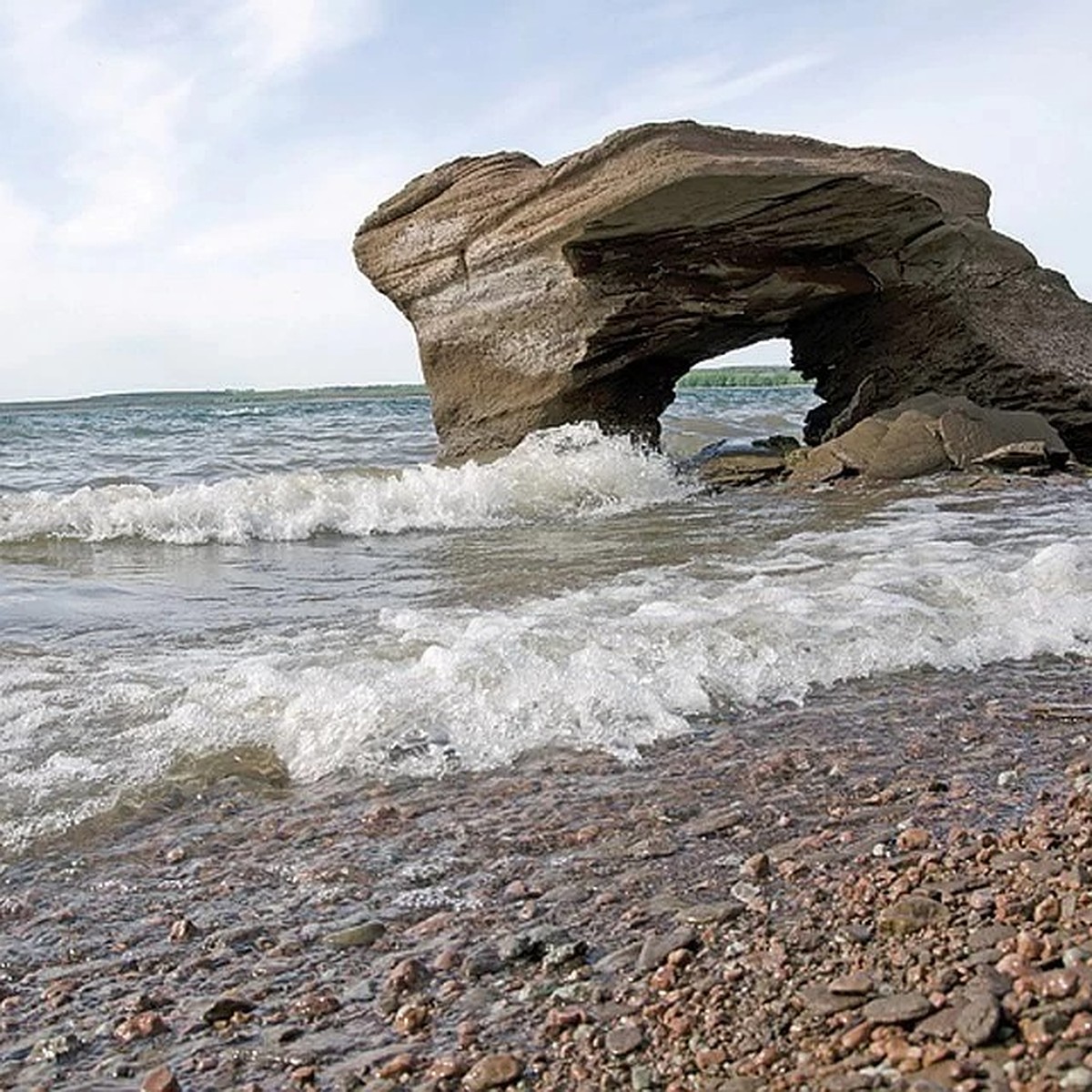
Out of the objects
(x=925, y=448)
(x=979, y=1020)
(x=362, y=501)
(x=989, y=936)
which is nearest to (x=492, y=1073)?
(x=979, y=1020)

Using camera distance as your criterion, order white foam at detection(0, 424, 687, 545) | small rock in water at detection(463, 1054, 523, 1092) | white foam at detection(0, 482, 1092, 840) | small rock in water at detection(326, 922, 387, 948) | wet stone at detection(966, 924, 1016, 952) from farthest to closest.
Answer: white foam at detection(0, 424, 687, 545)
white foam at detection(0, 482, 1092, 840)
small rock in water at detection(326, 922, 387, 948)
wet stone at detection(966, 924, 1016, 952)
small rock in water at detection(463, 1054, 523, 1092)

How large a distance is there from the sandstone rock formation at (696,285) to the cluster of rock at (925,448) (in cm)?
108

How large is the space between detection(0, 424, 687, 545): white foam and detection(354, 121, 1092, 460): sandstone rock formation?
1.16 meters

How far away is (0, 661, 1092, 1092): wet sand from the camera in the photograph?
180cm

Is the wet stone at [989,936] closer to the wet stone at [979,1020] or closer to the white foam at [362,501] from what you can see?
the wet stone at [979,1020]

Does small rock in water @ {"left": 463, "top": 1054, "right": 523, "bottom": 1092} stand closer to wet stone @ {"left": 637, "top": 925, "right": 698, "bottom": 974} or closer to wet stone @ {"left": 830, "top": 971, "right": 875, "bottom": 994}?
wet stone @ {"left": 637, "top": 925, "right": 698, "bottom": 974}

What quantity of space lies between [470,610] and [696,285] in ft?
21.8

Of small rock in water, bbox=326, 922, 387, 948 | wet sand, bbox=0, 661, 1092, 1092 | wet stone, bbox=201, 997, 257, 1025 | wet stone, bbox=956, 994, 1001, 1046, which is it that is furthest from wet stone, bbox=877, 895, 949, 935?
wet stone, bbox=201, 997, 257, 1025

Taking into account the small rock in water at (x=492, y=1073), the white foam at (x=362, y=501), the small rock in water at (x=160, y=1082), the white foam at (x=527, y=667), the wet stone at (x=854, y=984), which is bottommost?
the small rock in water at (x=160, y=1082)

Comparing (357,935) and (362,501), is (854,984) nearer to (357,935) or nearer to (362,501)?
(357,935)

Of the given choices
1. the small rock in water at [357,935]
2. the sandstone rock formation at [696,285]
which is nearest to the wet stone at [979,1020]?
the small rock in water at [357,935]

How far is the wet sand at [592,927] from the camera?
70.9 inches

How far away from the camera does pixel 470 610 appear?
18.4 feet

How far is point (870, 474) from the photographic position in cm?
1076
